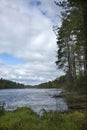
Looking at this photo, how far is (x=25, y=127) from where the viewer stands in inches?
424

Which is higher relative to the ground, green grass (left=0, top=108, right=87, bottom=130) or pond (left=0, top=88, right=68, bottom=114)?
pond (left=0, top=88, right=68, bottom=114)

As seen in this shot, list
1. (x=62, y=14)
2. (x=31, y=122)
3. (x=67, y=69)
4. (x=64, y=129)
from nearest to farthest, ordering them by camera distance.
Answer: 1. (x=64, y=129)
2. (x=31, y=122)
3. (x=62, y=14)
4. (x=67, y=69)

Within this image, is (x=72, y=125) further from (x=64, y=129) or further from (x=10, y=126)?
(x=10, y=126)

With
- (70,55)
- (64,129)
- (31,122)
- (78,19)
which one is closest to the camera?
(64,129)

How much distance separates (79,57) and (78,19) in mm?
30037

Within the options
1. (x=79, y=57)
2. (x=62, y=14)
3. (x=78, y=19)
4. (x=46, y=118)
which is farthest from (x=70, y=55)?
(x=46, y=118)

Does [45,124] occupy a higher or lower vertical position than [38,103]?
lower

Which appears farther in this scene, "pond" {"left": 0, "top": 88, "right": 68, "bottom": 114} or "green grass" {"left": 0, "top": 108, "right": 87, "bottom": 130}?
"pond" {"left": 0, "top": 88, "right": 68, "bottom": 114}

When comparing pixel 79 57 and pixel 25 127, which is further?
pixel 79 57

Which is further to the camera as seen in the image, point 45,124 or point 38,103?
point 38,103

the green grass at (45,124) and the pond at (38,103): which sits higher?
the pond at (38,103)

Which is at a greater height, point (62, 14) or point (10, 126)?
point (62, 14)

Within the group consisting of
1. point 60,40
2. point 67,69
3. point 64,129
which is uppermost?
point 60,40

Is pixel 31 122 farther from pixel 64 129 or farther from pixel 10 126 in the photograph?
pixel 64 129
